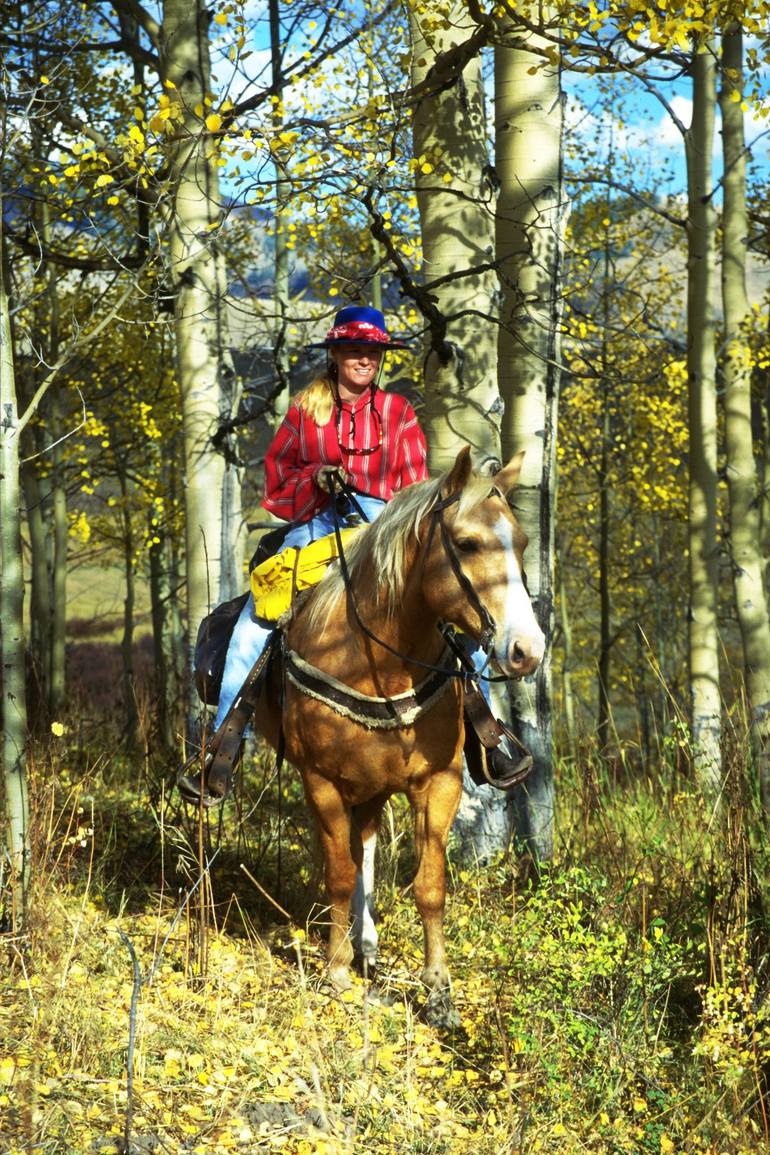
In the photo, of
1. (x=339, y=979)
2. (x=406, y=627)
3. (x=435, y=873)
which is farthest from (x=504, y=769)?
(x=339, y=979)

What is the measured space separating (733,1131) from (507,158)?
486 cm

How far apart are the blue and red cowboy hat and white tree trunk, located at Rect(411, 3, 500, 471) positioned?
2.80 ft

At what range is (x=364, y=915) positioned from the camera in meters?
5.36

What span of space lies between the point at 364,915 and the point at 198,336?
167 inches

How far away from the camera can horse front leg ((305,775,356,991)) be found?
16.1 ft

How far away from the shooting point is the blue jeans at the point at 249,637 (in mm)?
5371

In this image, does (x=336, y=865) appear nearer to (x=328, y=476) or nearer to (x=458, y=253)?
(x=328, y=476)

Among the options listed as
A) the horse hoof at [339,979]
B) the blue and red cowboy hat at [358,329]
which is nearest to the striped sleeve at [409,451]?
the blue and red cowboy hat at [358,329]

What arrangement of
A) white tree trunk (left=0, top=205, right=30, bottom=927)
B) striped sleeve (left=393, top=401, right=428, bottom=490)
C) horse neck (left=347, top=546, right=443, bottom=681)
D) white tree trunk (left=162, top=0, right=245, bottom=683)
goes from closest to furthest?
1. horse neck (left=347, top=546, right=443, bottom=681)
2. white tree trunk (left=0, top=205, right=30, bottom=927)
3. striped sleeve (left=393, top=401, right=428, bottom=490)
4. white tree trunk (left=162, top=0, right=245, bottom=683)

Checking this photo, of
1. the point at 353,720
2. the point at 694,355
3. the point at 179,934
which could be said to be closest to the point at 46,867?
the point at 179,934

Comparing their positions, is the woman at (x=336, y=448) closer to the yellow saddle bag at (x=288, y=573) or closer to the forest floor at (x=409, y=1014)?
the yellow saddle bag at (x=288, y=573)

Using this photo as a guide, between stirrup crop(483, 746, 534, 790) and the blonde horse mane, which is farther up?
the blonde horse mane

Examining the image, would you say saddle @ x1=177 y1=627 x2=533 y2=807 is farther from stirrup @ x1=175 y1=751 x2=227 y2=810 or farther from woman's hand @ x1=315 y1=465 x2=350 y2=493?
woman's hand @ x1=315 y1=465 x2=350 y2=493

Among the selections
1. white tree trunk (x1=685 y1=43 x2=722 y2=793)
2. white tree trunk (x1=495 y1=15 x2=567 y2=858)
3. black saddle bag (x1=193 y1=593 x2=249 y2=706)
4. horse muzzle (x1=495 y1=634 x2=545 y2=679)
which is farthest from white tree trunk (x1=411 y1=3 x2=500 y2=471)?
white tree trunk (x1=685 y1=43 x2=722 y2=793)
